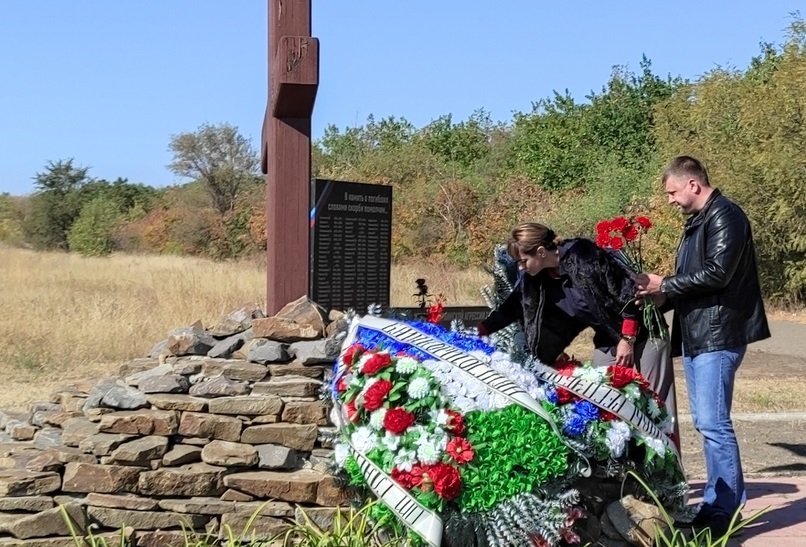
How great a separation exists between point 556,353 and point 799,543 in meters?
1.44

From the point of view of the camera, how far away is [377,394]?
3943 mm

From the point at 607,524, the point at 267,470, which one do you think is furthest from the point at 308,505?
the point at 607,524

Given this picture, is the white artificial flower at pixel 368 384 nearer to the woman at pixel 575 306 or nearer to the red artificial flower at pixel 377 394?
the red artificial flower at pixel 377 394

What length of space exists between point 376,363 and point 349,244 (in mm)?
2180

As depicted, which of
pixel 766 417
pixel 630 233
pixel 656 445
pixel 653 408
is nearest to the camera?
pixel 656 445

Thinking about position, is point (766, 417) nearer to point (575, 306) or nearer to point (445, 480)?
point (575, 306)

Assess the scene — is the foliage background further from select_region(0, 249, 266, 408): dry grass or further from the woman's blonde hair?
the woman's blonde hair

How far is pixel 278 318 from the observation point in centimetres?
486

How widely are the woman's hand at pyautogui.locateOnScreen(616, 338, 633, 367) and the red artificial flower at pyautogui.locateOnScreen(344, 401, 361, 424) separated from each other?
56.2 inches

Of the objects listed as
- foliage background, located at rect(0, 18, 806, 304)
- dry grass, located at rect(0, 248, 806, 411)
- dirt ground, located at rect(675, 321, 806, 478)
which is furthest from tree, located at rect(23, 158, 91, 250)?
dirt ground, located at rect(675, 321, 806, 478)

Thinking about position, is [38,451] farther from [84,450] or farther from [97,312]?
[97,312]

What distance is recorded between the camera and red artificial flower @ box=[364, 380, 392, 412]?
3.94 meters

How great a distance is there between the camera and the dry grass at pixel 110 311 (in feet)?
35.5

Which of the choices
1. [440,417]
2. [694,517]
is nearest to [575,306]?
[694,517]
